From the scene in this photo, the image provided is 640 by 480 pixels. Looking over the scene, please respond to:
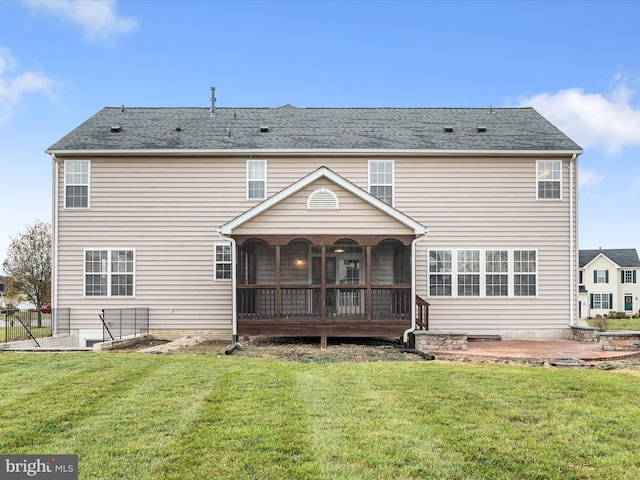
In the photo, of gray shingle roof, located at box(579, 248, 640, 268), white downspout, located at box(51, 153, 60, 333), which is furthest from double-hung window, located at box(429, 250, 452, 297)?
gray shingle roof, located at box(579, 248, 640, 268)

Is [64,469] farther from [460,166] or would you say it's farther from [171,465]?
[460,166]

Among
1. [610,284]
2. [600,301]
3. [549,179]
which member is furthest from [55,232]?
[610,284]

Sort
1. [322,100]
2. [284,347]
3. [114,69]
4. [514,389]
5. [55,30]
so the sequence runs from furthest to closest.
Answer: [322,100] → [114,69] → [55,30] → [284,347] → [514,389]

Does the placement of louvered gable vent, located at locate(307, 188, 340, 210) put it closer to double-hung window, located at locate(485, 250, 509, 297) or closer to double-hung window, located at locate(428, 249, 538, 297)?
double-hung window, located at locate(428, 249, 538, 297)

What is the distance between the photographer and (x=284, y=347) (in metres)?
13.0

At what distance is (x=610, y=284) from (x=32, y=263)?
5071 centimetres

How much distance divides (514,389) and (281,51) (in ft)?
62.5

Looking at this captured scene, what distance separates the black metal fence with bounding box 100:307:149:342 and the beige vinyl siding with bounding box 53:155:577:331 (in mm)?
258

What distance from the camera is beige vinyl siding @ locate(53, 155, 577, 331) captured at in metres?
15.7

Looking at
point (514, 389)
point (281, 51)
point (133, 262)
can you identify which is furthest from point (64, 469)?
point (281, 51)

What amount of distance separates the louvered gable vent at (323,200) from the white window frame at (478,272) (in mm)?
4213

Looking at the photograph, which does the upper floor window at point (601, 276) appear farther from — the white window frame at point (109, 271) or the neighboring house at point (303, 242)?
the white window frame at point (109, 271)

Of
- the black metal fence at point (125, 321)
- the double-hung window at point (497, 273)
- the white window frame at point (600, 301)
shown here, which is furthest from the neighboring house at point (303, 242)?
the white window frame at point (600, 301)

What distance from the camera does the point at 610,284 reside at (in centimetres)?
4788
